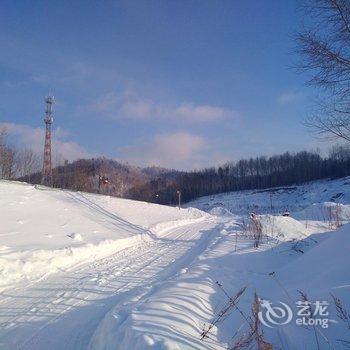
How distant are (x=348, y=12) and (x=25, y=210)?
1342 centimetres

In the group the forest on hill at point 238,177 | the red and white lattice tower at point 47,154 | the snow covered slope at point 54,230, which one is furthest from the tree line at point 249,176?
the snow covered slope at point 54,230

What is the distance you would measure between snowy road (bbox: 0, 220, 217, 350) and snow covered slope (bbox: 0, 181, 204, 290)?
0.75 m

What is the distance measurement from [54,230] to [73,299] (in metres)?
7.77

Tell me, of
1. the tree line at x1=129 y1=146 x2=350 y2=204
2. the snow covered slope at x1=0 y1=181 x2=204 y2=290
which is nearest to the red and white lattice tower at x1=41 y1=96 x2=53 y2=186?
the snow covered slope at x1=0 y1=181 x2=204 y2=290

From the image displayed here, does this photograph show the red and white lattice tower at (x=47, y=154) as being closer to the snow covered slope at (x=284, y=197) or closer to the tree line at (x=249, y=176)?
the snow covered slope at (x=284, y=197)

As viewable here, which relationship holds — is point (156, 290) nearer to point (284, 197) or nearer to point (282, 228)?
point (282, 228)

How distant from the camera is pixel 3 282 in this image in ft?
25.5

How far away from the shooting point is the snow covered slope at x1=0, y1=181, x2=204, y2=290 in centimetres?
935

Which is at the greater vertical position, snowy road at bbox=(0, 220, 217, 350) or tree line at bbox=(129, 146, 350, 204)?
tree line at bbox=(129, 146, 350, 204)

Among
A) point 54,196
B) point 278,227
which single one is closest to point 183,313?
point 278,227

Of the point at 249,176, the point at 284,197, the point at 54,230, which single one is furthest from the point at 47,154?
the point at 249,176

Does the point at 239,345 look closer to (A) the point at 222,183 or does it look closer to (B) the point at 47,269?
(B) the point at 47,269

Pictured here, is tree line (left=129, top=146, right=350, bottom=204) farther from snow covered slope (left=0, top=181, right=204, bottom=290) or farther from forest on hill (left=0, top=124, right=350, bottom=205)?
snow covered slope (left=0, top=181, right=204, bottom=290)

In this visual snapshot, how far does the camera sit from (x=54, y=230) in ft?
45.6
